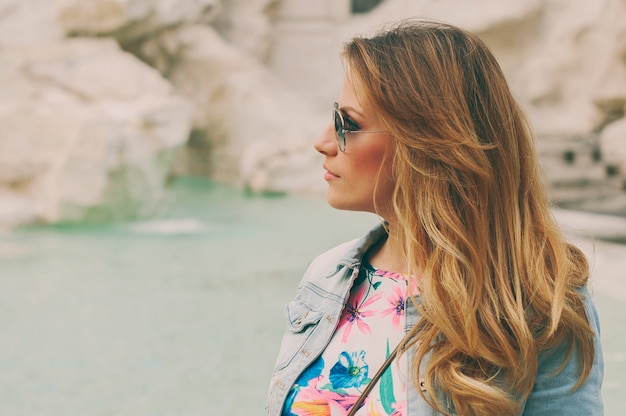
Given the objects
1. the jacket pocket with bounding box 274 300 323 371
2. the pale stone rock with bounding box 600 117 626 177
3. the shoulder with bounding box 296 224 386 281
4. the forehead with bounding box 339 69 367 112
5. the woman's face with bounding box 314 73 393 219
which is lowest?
the pale stone rock with bounding box 600 117 626 177

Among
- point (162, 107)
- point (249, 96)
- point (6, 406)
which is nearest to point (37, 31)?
point (162, 107)

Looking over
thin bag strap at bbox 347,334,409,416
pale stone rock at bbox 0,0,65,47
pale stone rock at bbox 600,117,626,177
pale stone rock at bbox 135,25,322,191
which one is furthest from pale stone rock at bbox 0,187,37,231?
thin bag strap at bbox 347,334,409,416

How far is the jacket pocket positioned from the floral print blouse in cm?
5

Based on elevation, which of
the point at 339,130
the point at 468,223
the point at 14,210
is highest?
the point at 339,130

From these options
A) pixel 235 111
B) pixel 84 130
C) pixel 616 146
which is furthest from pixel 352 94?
pixel 235 111

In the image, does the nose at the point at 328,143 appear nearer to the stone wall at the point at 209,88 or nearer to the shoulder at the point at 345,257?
the shoulder at the point at 345,257

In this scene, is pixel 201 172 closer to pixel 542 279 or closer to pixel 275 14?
pixel 275 14

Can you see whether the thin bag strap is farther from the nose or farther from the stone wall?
the stone wall

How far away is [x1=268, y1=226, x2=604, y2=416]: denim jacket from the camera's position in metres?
1.20

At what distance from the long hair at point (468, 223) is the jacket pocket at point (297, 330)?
8.2 inches

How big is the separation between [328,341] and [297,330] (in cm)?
9

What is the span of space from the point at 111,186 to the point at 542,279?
8.35m

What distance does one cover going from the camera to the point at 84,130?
8805 mm

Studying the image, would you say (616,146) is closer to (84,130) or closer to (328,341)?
(84,130)
